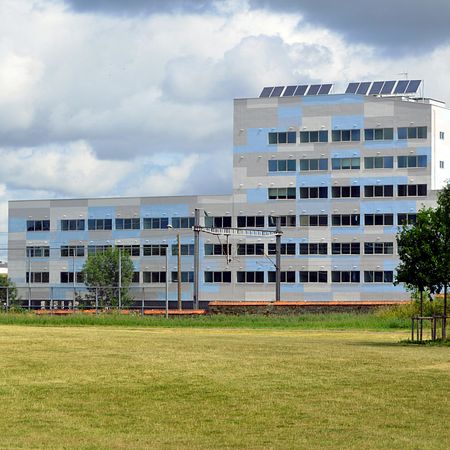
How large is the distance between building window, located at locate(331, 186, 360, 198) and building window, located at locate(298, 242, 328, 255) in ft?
19.2

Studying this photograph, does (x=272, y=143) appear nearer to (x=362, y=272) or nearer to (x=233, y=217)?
(x=233, y=217)

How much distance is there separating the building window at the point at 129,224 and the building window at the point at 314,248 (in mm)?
20715

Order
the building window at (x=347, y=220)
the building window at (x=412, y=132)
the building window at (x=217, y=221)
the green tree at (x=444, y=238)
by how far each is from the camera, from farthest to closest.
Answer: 1. the building window at (x=217, y=221)
2. the building window at (x=347, y=220)
3. the building window at (x=412, y=132)
4. the green tree at (x=444, y=238)

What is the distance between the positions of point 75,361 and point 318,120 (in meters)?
97.3

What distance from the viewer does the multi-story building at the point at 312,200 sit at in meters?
127

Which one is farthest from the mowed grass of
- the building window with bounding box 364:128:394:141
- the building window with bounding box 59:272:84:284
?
the building window with bounding box 59:272:84:284

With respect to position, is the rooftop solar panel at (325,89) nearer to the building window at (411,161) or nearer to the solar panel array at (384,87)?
the solar panel array at (384,87)

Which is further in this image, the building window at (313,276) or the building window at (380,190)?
the building window at (313,276)

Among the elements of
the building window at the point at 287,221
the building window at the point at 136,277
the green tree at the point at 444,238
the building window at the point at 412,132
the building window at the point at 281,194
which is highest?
the building window at the point at 412,132

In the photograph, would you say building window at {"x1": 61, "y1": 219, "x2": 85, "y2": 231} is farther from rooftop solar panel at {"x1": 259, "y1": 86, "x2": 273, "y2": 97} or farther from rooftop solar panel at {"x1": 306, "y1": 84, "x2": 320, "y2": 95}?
rooftop solar panel at {"x1": 306, "y1": 84, "x2": 320, "y2": 95}

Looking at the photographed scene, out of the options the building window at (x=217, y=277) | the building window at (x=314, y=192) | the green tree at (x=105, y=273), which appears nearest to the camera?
the green tree at (x=105, y=273)

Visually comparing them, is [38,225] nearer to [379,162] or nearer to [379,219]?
[379,219]

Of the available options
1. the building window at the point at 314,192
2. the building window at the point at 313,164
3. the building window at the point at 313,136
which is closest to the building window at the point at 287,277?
the building window at the point at 314,192

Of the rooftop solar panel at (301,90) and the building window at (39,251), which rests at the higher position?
the rooftop solar panel at (301,90)
